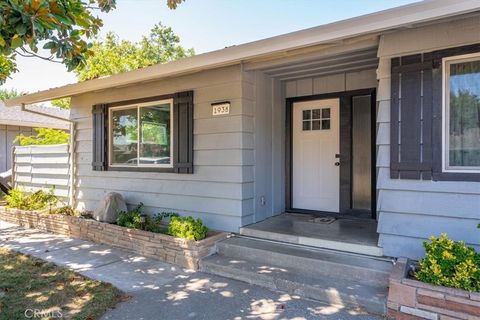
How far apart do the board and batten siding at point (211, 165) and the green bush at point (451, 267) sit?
7.22ft

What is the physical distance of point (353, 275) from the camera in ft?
9.75

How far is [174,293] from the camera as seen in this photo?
3.05 m

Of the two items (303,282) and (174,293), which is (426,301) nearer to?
(303,282)

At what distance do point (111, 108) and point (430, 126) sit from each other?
4.74 metres

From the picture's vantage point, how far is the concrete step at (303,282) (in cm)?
266

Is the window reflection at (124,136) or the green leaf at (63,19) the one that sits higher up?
the green leaf at (63,19)

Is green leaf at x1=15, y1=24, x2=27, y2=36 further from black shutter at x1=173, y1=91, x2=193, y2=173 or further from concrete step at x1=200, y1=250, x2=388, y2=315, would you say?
concrete step at x1=200, y1=250, x2=388, y2=315

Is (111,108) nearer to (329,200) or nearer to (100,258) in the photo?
(100,258)

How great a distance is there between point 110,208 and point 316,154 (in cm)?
326

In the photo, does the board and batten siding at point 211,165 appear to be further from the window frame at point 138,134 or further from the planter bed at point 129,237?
the planter bed at point 129,237

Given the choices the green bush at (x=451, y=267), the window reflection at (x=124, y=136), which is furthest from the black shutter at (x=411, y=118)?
the window reflection at (x=124, y=136)

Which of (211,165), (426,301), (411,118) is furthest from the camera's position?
(211,165)

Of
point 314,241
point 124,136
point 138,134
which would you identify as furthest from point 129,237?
point 314,241

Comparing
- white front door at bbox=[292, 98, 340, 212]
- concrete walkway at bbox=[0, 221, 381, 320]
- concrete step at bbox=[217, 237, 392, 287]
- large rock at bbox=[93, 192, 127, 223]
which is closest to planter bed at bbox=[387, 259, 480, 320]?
concrete walkway at bbox=[0, 221, 381, 320]
